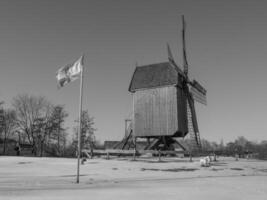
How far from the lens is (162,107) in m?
34.2

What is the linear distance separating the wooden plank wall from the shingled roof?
0.64 meters

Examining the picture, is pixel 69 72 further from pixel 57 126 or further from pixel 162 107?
pixel 57 126

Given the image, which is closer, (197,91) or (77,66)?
(77,66)

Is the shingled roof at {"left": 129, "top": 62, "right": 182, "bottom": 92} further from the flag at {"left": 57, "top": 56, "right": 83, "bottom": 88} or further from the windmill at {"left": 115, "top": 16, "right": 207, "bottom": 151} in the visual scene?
the flag at {"left": 57, "top": 56, "right": 83, "bottom": 88}

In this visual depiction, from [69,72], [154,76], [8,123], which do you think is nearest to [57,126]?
[8,123]

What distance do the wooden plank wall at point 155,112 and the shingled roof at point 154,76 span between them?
25.1 inches

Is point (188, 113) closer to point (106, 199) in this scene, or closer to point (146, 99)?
point (146, 99)

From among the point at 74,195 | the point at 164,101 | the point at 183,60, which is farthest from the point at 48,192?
the point at 183,60

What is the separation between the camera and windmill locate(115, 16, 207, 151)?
33.8m

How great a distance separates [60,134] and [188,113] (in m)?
35.4

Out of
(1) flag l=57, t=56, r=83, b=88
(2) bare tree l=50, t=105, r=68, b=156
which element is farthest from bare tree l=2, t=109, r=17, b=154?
(1) flag l=57, t=56, r=83, b=88

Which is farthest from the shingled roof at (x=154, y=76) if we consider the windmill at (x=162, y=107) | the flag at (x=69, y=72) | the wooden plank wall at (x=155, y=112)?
the flag at (x=69, y=72)

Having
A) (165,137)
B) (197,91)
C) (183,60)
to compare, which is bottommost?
(165,137)

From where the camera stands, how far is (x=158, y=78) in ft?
117
